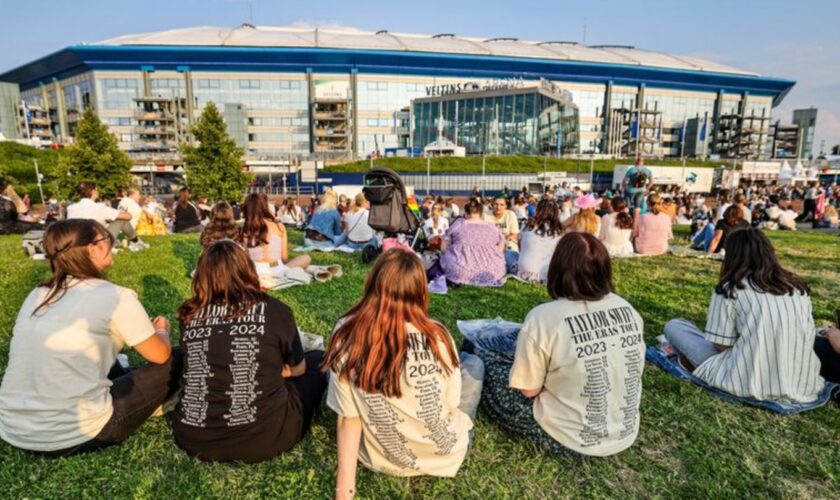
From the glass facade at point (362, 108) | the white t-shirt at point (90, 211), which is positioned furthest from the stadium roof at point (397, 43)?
the white t-shirt at point (90, 211)

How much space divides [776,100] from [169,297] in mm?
99085

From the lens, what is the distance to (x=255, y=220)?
19.2ft

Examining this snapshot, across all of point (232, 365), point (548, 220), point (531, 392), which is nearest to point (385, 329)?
point (232, 365)

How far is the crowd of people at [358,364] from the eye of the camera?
2.10 meters

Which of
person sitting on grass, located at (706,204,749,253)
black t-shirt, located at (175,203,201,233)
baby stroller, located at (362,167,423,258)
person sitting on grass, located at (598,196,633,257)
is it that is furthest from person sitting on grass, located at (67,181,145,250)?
person sitting on grass, located at (706,204,749,253)

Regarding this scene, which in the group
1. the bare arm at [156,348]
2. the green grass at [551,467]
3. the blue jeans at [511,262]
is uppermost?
the bare arm at [156,348]

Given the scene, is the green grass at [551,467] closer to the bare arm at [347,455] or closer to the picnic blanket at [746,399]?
the picnic blanket at [746,399]

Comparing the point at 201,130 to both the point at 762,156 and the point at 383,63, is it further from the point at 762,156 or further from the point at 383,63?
the point at 762,156

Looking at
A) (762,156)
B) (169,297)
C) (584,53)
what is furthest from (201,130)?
(762,156)

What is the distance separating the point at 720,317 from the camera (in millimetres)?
3105

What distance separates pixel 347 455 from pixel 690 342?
9.69 ft

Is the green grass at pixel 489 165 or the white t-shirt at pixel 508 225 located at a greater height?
the green grass at pixel 489 165

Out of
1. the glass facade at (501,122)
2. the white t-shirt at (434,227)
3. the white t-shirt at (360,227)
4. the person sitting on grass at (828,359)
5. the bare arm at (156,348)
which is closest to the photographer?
the bare arm at (156,348)

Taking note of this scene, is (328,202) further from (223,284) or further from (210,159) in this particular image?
(210,159)
